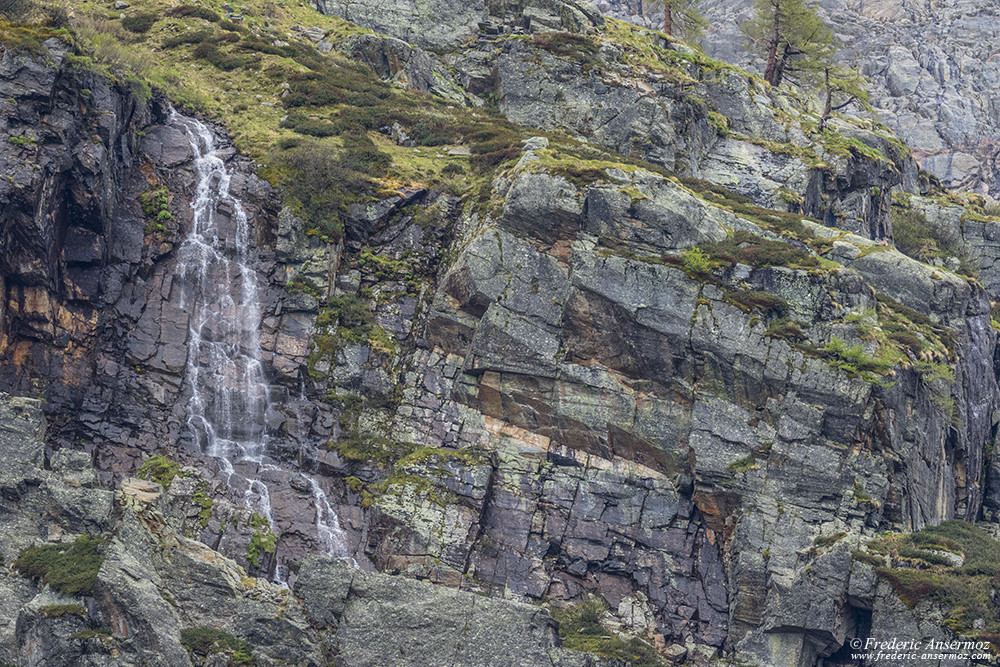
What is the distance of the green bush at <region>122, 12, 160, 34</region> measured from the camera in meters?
64.3

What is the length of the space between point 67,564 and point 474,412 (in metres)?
18.4

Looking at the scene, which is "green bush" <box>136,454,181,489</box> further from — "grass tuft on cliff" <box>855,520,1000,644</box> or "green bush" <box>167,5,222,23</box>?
"green bush" <box>167,5,222,23</box>

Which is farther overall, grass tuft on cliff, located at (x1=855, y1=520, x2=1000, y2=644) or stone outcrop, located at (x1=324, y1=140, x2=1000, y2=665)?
stone outcrop, located at (x1=324, y1=140, x2=1000, y2=665)

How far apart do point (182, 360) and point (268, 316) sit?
15.2ft

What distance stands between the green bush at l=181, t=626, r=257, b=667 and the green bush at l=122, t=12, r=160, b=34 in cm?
4459

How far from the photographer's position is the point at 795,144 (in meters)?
65.4

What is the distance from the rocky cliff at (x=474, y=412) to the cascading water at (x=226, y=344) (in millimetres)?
→ 355

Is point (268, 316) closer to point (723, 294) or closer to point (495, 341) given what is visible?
point (495, 341)

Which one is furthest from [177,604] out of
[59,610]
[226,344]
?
[226,344]

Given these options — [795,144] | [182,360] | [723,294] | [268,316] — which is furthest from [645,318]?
[795,144]

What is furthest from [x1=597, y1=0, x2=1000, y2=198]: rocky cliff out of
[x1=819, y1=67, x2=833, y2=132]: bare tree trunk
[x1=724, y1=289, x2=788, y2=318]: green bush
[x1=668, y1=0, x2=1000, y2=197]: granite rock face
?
[x1=724, y1=289, x2=788, y2=318]: green bush

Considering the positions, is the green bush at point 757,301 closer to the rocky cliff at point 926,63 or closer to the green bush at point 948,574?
the green bush at point 948,574

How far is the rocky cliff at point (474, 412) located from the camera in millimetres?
35812

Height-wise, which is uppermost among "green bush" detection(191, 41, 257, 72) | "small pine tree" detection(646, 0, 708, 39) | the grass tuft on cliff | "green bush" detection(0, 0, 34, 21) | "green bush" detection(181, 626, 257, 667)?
"small pine tree" detection(646, 0, 708, 39)
